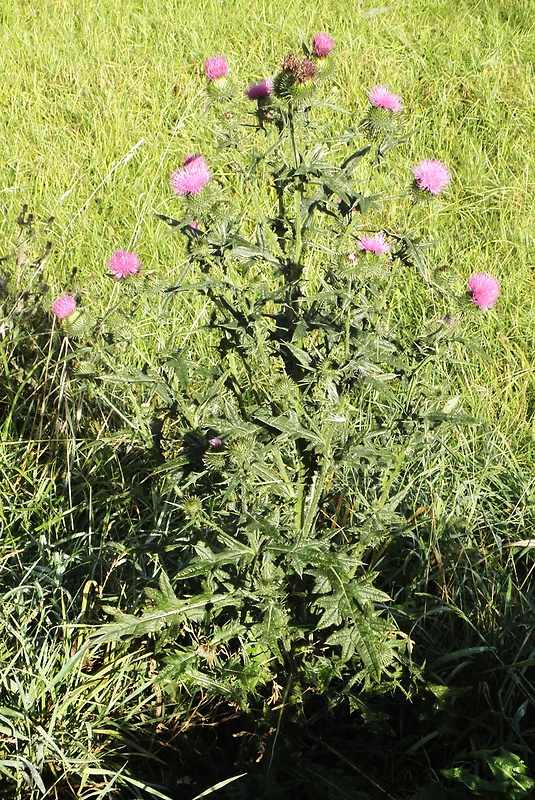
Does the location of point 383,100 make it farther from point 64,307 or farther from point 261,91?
point 64,307

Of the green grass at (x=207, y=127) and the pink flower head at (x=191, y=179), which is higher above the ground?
the pink flower head at (x=191, y=179)

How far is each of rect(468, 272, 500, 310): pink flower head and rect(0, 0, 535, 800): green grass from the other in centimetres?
5

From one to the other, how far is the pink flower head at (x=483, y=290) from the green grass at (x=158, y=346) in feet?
0.17

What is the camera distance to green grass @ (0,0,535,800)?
2002 millimetres

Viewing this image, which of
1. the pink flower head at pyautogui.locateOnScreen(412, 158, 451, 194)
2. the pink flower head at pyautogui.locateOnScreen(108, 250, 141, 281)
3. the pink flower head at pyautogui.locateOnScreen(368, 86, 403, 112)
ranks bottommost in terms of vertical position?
the pink flower head at pyautogui.locateOnScreen(108, 250, 141, 281)

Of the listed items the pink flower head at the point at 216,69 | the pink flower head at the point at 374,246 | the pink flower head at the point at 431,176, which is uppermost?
the pink flower head at the point at 216,69

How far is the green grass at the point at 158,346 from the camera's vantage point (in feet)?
6.57

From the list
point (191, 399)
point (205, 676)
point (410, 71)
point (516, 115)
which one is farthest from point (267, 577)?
point (410, 71)

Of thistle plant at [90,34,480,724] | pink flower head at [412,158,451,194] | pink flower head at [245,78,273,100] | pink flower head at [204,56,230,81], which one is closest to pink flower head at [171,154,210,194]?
thistle plant at [90,34,480,724]

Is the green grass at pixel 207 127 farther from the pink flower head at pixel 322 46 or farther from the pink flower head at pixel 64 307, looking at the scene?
the pink flower head at pixel 322 46

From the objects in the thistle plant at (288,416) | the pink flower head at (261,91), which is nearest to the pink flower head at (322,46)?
the thistle plant at (288,416)

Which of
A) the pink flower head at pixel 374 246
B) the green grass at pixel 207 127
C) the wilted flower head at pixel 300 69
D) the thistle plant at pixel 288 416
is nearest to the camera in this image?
the wilted flower head at pixel 300 69

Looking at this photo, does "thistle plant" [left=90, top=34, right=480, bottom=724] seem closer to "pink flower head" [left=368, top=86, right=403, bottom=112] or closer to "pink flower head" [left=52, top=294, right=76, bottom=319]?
"pink flower head" [left=368, top=86, right=403, bottom=112]

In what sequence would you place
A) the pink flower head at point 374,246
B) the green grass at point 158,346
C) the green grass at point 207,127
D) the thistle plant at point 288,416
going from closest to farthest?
the thistle plant at point 288,416, the pink flower head at point 374,246, the green grass at point 158,346, the green grass at point 207,127
